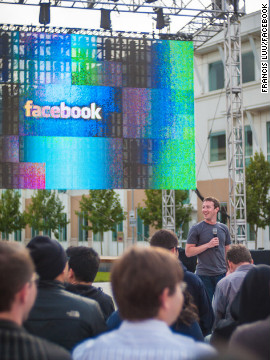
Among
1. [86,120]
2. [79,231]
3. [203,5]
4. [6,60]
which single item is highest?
[203,5]

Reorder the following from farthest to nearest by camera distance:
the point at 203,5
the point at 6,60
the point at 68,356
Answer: the point at 203,5 < the point at 6,60 < the point at 68,356

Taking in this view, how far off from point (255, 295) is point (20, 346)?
1.97m

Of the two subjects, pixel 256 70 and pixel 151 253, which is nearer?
pixel 151 253

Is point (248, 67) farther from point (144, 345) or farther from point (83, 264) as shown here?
point (144, 345)

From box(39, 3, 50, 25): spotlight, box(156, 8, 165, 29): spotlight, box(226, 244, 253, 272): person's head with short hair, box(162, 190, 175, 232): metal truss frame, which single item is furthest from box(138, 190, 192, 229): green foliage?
box(226, 244, 253, 272): person's head with short hair

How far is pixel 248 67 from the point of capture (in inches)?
1384

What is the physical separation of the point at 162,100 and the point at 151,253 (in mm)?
16375

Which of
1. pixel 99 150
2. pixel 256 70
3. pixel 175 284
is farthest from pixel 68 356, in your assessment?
pixel 256 70

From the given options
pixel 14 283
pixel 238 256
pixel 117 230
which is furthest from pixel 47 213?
pixel 14 283

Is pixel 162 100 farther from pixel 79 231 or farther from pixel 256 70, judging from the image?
pixel 79 231

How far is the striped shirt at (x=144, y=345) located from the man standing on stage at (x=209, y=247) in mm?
7213

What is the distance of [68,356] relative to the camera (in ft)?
7.88

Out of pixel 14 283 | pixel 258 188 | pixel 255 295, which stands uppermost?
pixel 258 188

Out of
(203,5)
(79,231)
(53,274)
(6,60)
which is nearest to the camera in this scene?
(53,274)
